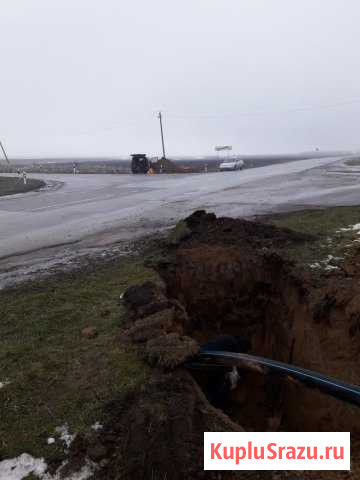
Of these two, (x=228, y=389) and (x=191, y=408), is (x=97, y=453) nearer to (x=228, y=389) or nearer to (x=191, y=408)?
(x=191, y=408)

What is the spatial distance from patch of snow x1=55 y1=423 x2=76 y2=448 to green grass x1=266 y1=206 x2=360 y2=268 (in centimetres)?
444

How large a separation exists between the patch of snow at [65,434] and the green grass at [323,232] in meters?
4.44

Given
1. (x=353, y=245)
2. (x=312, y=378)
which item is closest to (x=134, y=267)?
(x=353, y=245)

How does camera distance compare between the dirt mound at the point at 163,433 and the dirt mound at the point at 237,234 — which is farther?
the dirt mound at the point at 237,234

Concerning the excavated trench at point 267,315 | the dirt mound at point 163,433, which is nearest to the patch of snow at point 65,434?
the dirt mound at point 163,433

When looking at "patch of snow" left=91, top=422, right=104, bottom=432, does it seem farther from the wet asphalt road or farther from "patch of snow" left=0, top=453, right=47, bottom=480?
the wet asphalt road

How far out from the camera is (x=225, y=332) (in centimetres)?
608

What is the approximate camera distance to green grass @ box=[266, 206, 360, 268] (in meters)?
6.77

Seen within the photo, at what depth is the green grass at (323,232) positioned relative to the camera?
6773mm

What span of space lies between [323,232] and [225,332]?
143 inches

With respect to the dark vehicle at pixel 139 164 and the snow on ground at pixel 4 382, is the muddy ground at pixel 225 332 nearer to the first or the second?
the snow on ground at pixel 4 382

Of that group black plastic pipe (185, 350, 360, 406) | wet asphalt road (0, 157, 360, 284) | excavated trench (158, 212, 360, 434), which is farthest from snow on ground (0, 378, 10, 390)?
wet asphalt road (0, 157, 360, 284)

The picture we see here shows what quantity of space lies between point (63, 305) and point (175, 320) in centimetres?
183

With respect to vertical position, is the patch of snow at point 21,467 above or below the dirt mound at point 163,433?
below
